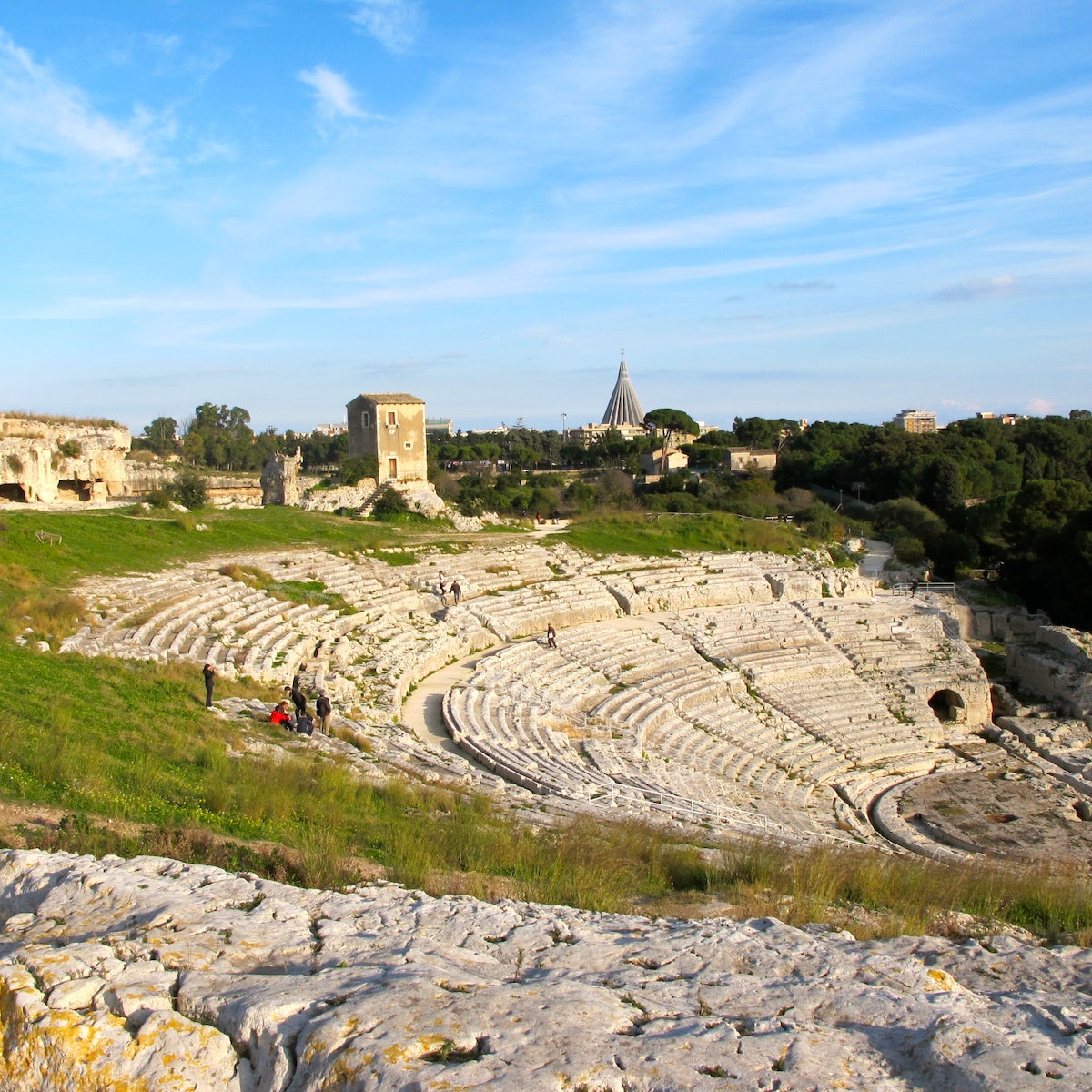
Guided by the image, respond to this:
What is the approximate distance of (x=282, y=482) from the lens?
3469cm

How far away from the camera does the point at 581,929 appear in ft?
17.3

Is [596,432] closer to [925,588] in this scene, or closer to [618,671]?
[925,588]

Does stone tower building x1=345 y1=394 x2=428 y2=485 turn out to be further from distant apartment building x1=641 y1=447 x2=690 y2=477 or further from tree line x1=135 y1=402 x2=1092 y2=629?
distant apartment building x1=641 y1=447 x2=690 y2=477

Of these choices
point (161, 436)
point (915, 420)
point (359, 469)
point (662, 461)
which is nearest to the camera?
point (359, 469)

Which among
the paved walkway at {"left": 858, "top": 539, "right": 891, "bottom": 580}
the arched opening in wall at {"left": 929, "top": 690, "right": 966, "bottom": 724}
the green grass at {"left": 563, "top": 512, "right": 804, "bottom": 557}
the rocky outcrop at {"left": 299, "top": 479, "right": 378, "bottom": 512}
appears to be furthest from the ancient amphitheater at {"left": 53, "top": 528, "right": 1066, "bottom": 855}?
the rocky outcrop at {"left": 299, "top": 479, "right": 378, "bottom": 512}

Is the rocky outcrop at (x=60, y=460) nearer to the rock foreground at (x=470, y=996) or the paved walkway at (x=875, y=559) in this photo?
the rock foreground at (x=470, y=996)

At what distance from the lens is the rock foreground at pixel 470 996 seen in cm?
347

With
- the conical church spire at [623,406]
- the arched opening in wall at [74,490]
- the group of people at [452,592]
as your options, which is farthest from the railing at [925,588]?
the conical church spire at [623,406]

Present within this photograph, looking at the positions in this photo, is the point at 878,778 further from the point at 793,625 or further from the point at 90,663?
the point at 90,663

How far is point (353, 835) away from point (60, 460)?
2366 cm

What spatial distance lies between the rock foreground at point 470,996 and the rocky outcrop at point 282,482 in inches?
1184

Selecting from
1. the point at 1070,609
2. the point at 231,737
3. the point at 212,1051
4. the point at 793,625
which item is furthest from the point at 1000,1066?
the point at 1070,609

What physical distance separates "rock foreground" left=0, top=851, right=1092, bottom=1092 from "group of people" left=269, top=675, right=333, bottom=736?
21.1ft

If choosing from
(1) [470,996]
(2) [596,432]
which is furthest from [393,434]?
(2) [596,432]
